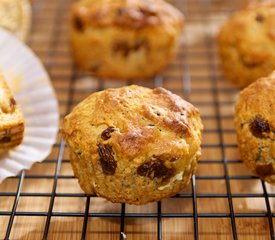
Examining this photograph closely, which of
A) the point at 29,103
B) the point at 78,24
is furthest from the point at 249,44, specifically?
the point at 29,103

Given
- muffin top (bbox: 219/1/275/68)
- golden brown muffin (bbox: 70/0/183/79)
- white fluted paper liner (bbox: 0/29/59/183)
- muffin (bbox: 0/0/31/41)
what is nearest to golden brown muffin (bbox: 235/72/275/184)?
muffin top (bbox: 219/1/275/68)

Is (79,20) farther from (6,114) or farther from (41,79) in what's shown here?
(6,114)

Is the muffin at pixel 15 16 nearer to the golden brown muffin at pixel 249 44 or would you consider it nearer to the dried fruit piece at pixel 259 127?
the golden brown muffin at pixel 249 44

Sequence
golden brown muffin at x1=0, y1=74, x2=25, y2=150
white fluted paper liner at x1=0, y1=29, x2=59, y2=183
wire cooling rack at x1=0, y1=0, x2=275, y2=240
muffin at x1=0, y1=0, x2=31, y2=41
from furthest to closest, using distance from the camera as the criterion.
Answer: muffin at x1=0, y1=0, x2=31, y2=41
white fluted paper liner at x1=0, y1=29, x2=59, y2=183
golden brown muffin at x1=0, y1=74, x2=25, y2=150
wire cooling rack at x1=0, y1=0, x2=275, y2=240

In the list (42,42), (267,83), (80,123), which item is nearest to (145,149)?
(80,123)

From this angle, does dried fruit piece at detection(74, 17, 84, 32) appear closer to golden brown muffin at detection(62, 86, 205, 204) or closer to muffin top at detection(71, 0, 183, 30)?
muffin top at detection(71, 0, 183, 30)

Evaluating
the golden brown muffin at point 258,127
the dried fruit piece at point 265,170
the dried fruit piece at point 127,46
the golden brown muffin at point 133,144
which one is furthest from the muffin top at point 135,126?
the dried fruit piece at point 127,46

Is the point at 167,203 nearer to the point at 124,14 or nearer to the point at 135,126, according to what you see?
the point at 135,126
